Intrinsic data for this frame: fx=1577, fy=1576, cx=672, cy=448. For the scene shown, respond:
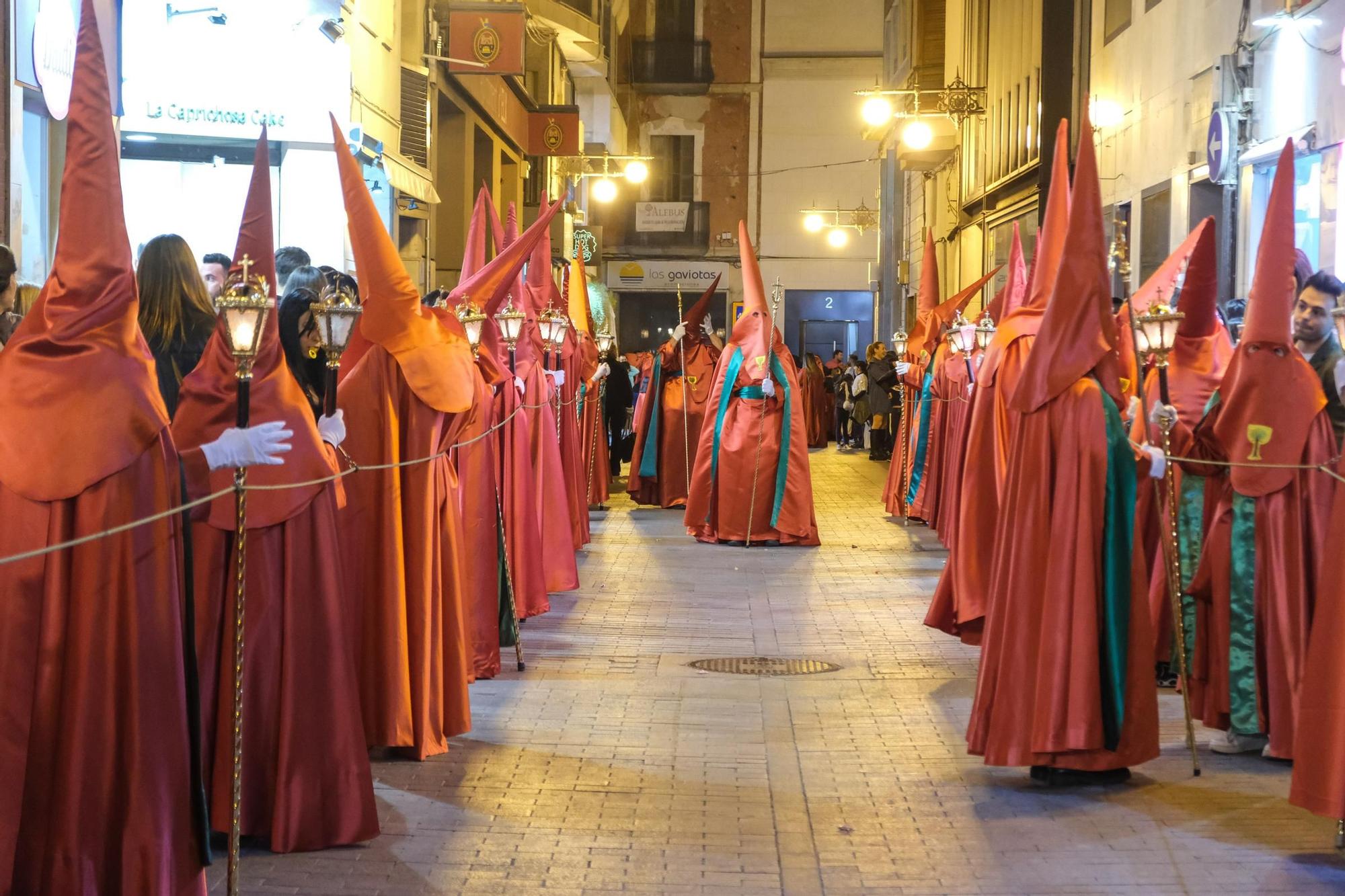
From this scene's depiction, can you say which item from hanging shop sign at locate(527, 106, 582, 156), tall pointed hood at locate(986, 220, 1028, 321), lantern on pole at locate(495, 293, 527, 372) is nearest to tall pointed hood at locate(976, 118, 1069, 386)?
lantern on pole at locate(495, 293, 527, 372)

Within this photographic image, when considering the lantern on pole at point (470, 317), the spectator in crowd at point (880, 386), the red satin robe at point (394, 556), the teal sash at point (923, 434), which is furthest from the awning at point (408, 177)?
the red satin robe at point (394, 556)

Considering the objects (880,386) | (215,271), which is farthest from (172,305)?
(880,386)

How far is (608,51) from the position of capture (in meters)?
36.3

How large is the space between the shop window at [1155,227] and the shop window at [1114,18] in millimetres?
2202

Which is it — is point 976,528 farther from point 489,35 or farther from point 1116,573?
point 489,35

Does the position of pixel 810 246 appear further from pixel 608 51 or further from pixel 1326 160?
pixel 1326 160

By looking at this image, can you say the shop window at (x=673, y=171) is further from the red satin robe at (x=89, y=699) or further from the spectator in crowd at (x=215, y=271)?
the red satin robe at (x=89, y=699)

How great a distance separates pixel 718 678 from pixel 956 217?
71.0 ft

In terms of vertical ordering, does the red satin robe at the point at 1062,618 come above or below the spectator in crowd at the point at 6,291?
below

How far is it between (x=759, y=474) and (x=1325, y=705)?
381 inches

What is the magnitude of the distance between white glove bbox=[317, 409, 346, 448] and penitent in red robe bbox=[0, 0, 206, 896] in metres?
1.40

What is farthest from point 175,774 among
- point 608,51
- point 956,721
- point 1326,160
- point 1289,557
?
point 608,51

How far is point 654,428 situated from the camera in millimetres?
18141

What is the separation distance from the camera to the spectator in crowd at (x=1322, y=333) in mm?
6492
